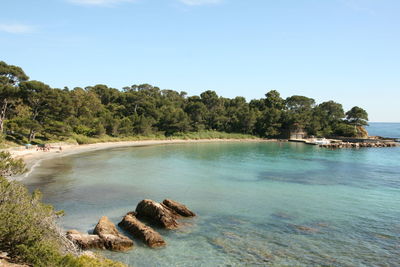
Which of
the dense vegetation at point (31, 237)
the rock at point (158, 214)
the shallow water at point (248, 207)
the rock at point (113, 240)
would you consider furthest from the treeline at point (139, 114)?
the dense vegetation at point (31, 237)

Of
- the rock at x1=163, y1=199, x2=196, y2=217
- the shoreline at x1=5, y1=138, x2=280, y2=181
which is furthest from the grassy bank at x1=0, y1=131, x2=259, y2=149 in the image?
the rock at x1=163, y1=199, x2=196, y2=217

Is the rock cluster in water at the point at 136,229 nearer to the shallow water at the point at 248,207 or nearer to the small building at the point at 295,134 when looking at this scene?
the shallow water at the point at 248,207

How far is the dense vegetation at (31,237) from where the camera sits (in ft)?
30.5

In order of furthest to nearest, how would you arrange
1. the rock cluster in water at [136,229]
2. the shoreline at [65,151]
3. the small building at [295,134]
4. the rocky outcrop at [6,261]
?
the small building at [295,134] < the shoreline at [65,151] < the rock cluster in water at [136,229] < the rocky outcrop at [6,261]

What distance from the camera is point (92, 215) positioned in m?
21.2

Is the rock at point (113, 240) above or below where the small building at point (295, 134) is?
below

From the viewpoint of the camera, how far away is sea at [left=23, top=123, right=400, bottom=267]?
15875 mm

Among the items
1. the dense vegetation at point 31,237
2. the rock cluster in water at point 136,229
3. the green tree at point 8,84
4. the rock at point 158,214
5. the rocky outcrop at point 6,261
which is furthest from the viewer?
the green tree at point 8,84

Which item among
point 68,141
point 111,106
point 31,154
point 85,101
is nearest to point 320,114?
point 111,106

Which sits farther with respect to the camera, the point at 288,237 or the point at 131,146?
the point at 131,146

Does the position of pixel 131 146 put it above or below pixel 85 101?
below

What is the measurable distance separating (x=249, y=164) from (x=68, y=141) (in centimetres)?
3489

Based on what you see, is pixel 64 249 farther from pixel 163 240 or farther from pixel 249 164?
pixel 249 164

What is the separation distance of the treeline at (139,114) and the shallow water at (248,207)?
14.6m
